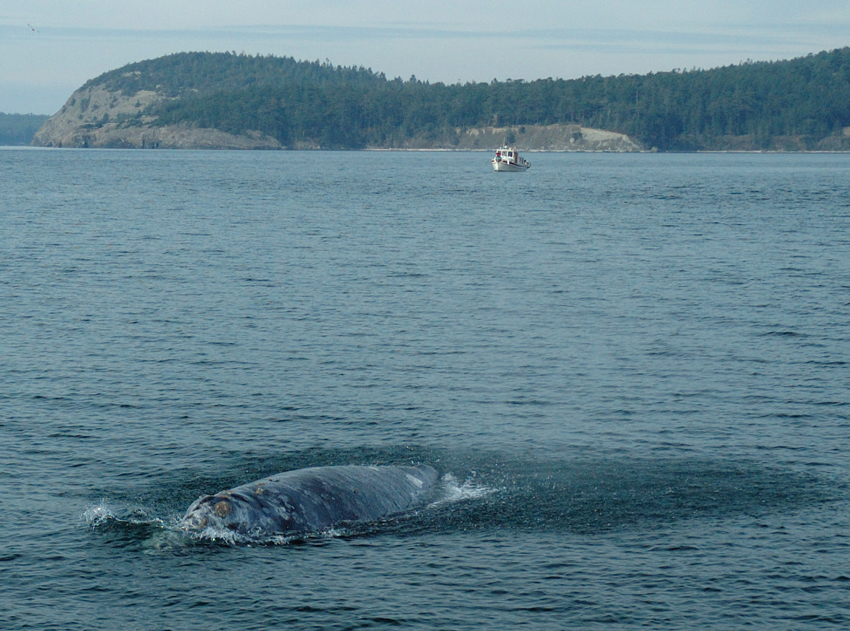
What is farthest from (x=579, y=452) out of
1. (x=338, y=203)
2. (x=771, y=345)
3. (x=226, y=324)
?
(x=338, y=203)

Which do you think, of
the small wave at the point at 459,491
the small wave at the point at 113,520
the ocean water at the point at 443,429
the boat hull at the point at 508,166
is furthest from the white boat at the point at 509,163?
the small wave at the point at 113,520

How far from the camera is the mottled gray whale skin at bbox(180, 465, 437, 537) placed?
18922mm

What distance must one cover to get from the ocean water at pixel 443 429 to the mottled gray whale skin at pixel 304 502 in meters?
0.41

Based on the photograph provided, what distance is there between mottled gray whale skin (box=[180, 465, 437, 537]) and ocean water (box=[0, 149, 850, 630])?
0.41 metres

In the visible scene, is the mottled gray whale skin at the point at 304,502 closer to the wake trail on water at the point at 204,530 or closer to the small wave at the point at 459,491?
the wake trail on water at the point at 204,530

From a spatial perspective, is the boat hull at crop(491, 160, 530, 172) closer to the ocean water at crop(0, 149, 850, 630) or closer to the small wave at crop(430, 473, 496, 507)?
the ocean water at crop(0, 149, 850, 630)

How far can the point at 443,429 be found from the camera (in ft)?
90.0

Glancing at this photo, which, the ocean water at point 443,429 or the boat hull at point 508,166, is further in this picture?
the boat hull at point 508,166

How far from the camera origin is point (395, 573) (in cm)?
1800

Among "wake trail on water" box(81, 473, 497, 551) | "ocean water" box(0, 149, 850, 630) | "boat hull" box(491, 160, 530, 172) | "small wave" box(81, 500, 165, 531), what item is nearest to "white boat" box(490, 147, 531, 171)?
"boat hull" box(491, 160, 530, 172)

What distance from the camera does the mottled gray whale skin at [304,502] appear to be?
1892 centimetres

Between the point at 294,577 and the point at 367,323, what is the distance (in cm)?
2512

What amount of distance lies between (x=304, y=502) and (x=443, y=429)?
8401mm

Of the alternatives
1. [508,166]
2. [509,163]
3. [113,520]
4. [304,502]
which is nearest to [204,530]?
[304,502]
